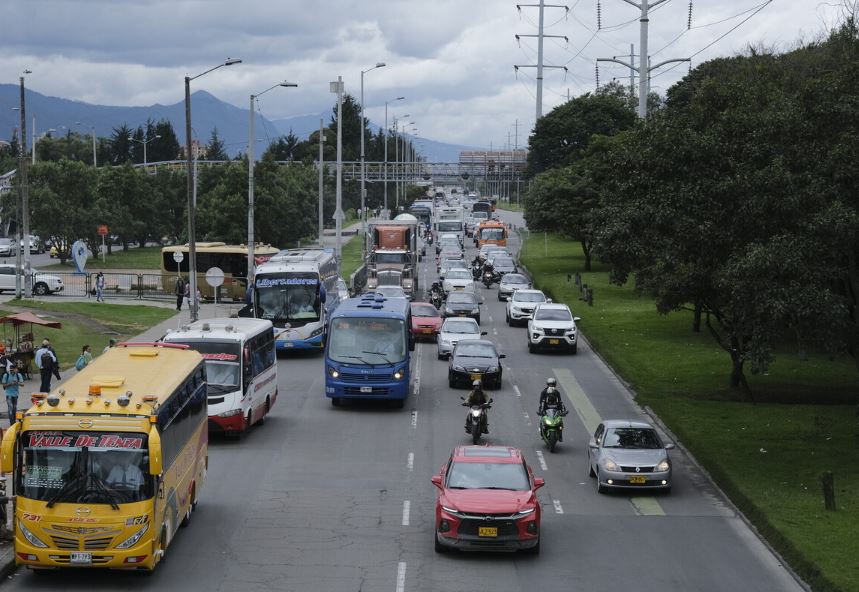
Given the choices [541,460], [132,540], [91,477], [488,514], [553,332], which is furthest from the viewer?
[553,332]

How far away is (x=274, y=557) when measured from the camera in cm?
1959

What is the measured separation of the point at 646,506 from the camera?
2403 cm

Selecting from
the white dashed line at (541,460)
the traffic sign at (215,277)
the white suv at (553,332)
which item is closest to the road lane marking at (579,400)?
the white dashed line at (541,460)

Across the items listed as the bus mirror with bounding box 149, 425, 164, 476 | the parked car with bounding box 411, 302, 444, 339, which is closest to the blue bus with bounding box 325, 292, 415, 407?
the parked car with bounding box 411, 302, 444, 339

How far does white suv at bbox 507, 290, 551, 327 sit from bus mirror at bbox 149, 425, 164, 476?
38.4m

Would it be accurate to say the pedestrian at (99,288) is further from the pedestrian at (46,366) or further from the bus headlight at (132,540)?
the bus headlight at (132,540)

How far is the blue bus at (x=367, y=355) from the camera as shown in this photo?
3381 centimetres

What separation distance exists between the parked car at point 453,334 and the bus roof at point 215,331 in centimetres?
1414

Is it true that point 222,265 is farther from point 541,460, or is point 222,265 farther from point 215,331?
point 541,460

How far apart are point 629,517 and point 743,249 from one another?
7.54 m

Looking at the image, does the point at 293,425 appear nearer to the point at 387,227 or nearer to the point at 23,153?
the point at 23,153

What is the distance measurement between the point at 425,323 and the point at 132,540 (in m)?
33.2

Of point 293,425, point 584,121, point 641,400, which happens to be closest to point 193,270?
point 293,425

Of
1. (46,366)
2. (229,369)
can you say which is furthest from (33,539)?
(46,366)
